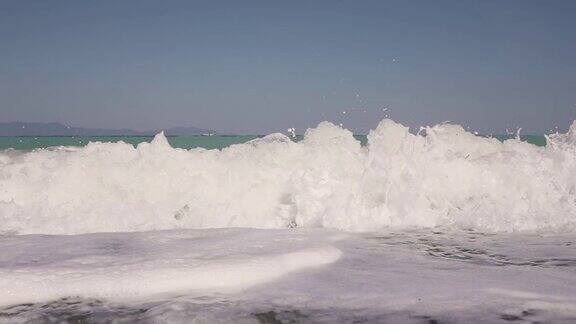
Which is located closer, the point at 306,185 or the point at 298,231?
the point at 298,231

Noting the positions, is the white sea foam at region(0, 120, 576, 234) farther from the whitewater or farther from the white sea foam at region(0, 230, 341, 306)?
the white sea foam at region(0, 230, 341, 306)

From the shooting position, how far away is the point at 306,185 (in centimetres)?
648

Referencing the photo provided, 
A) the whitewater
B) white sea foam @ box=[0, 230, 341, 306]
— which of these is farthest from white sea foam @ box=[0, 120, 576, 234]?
white sea foam @ box=[0, 230, 341, 306]

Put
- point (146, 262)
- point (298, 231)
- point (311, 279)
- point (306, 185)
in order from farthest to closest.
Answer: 1. point (306, 185)
2. point (298, 231)
3. point (146, 262)
4. point (311, 279)

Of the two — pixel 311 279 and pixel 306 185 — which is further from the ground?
pixel 306 185

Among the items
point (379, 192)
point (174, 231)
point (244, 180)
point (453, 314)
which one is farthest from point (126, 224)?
point (453, 314)

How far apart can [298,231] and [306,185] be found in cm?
131

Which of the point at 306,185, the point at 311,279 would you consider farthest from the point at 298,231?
the point at 311,279

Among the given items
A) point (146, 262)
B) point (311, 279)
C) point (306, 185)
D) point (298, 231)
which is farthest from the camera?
point (306, 185)

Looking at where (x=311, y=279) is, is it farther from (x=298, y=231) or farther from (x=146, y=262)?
(x=298, y=231)

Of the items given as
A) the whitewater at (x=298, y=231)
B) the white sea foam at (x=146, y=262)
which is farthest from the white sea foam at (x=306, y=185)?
the white sea foam at (x=146, y=262)

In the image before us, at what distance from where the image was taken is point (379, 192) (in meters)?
6.29

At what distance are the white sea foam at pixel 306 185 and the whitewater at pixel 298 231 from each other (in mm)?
22

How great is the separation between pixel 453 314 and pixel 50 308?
216 centimetres
